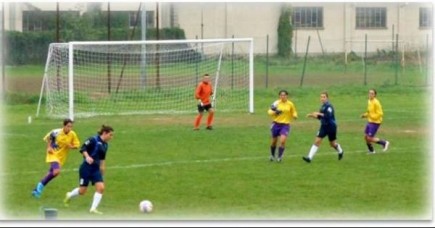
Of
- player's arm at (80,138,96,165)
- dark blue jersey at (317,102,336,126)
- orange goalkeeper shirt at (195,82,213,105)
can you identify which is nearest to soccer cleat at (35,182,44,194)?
player's arm at (80,138,96,165)

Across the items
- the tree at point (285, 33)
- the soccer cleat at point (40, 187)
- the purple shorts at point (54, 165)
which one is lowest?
the soccer cleat at point (40, 187)

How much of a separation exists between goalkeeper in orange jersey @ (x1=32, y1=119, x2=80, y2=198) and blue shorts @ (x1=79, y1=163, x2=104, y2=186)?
1.52 meters

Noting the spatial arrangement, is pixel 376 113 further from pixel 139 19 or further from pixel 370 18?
pixel 370 18

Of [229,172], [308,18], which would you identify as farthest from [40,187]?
[308,18]

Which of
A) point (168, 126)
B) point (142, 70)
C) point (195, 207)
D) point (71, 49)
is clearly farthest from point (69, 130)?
point (142, 70)

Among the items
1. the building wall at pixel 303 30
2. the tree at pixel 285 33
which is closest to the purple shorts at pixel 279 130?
the building wall at pixel 303 30

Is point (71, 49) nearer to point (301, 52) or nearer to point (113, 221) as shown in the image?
point (113, 221)

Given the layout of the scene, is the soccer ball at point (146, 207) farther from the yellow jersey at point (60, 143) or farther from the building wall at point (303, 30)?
the building wall at point (303, 30)

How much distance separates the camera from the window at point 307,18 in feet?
206

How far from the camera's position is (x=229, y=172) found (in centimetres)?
2636

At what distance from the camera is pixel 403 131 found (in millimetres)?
35656

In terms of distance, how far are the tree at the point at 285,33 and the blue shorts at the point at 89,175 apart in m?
39.1

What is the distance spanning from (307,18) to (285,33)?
4177mm

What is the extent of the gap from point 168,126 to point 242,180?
484 inches
